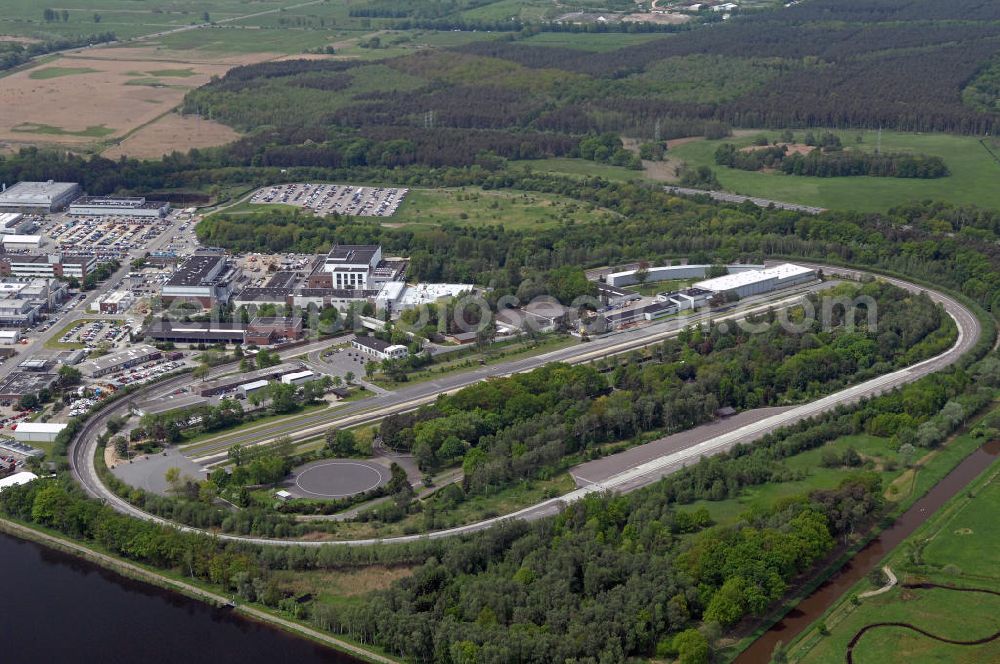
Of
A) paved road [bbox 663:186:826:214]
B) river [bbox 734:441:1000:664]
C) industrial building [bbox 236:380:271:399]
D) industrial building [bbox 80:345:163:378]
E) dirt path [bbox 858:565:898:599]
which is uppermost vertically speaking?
paved road [bbox 663:186:826:214]

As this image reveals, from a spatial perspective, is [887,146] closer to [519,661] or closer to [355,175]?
[355,175]

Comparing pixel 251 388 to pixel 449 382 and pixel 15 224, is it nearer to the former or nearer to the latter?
pixel 449 382

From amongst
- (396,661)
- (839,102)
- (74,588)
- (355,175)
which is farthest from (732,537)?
(839,102)

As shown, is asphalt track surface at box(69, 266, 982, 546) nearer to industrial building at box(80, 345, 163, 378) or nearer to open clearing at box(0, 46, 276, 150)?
industrial building at box(80, 345, 163, 378)

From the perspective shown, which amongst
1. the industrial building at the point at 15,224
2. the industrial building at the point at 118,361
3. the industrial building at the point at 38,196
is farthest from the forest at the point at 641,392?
the industrial building at the point at 38,196

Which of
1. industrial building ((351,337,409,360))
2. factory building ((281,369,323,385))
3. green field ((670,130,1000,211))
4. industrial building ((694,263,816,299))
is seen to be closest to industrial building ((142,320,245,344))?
factory building ((281,369,323,385))

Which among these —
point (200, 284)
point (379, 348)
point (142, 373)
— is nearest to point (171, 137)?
point (200, 284)

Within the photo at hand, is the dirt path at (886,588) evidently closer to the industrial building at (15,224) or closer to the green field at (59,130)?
the industrial building at (15,224)
